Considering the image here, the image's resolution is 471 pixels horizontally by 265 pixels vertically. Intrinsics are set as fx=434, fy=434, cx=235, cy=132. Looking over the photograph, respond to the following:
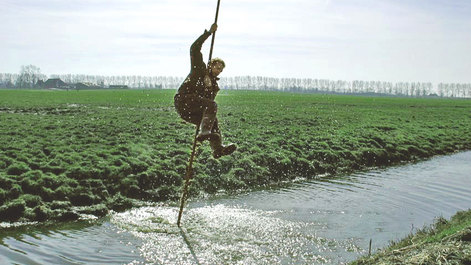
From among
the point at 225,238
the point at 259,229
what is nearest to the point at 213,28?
the point at 225,238

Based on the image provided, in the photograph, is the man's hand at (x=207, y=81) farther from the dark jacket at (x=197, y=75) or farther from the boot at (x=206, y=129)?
the boot at (x=206, y=129)

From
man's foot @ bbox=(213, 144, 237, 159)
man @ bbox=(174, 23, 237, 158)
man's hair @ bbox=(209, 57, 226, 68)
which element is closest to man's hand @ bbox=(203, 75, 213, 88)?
man @ bbox=(174, 23, 237, 158)

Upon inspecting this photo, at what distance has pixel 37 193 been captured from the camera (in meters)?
13.7

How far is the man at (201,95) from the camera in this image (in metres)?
8.91

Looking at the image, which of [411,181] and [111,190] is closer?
[111,190]

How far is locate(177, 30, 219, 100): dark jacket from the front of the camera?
8.91 metres

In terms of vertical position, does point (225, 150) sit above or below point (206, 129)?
below

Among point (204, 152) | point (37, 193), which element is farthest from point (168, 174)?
point (37, 193)

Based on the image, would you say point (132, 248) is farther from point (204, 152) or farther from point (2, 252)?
point (204, 152)

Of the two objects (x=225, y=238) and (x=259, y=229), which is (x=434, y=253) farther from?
(x=259, y=229)

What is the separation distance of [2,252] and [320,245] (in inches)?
301

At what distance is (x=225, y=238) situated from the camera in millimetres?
11336

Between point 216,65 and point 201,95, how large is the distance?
0.73m

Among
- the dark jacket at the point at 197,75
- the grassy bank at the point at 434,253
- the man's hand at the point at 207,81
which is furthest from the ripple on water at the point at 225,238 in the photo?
the man's hand at the point at 207,81
